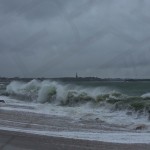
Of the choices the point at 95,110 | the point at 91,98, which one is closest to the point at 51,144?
the point at 95,110

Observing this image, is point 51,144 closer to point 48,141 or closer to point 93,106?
point 48,141

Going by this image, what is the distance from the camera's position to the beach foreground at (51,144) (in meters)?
12.2

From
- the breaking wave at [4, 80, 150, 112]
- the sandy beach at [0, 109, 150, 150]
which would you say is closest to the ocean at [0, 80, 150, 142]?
the breaking wave at [4, 80, 150, 112]

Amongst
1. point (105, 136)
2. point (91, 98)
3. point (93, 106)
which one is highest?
point (91, 98)

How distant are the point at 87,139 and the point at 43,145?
1877 millimetres

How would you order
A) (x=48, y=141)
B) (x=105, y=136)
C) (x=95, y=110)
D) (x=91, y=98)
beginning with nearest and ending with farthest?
1. (x=48, y=141)
2. (x=105, y=136)
3. (x=95, y=110)
4. (x=91, y=98)

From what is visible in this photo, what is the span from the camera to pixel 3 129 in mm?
16156

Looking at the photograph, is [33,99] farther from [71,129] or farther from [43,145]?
[43,145]

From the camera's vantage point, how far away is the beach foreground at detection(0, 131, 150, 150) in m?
12.2

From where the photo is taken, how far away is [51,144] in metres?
12.7

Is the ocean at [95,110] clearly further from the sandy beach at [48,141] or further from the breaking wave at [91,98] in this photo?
the sandy beach at [48,141]

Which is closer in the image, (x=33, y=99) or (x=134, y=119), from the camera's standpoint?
(x=134, y=119)

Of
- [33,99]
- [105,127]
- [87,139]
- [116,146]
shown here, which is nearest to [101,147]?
[116,146]

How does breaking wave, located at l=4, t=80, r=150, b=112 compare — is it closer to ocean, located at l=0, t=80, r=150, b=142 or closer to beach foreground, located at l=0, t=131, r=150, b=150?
ocean, located at l=0, t=80, r=150, b=142
